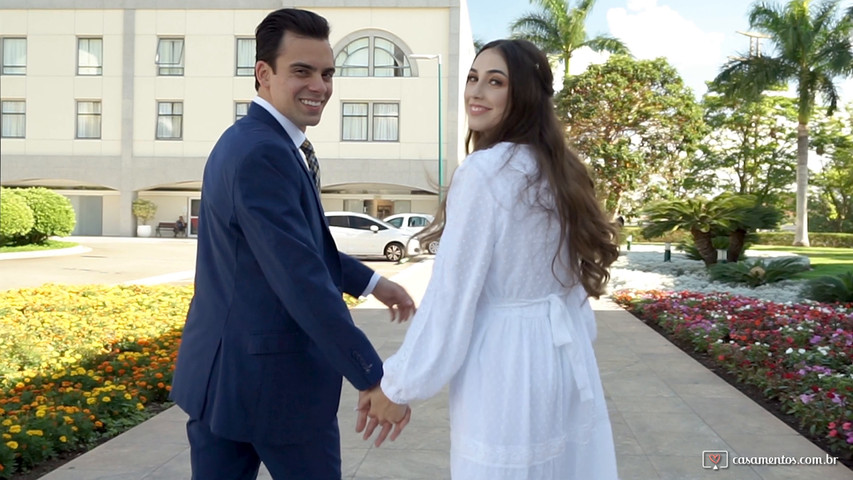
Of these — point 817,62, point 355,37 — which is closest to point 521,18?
point 355,37

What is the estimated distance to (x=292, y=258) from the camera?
74.6 inches

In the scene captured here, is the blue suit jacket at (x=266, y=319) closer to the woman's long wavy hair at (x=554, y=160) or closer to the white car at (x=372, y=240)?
the woman's long wavy hair at (x=554, y=160)

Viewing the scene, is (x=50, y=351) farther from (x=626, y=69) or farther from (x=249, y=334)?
(x=626, y=69)

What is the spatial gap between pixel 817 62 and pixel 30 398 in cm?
3344

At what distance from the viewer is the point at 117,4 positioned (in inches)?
1425

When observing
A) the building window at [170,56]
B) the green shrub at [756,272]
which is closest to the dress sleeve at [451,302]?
the green shrub at [756,272]

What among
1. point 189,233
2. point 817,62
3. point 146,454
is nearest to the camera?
point 146,454

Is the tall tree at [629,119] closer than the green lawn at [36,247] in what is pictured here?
No

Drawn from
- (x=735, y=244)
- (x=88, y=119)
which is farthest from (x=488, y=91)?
(x=88, y=119)

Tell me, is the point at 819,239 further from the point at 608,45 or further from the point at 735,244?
the point at 735,244

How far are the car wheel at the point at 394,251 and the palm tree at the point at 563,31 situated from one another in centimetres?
1396

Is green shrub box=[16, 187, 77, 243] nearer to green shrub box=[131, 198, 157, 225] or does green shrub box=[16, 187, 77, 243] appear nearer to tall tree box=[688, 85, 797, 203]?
green shrub box=[131, 198, 157, 225]

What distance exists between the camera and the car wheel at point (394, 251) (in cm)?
2292

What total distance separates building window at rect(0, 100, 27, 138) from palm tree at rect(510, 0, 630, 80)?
23146 mm
